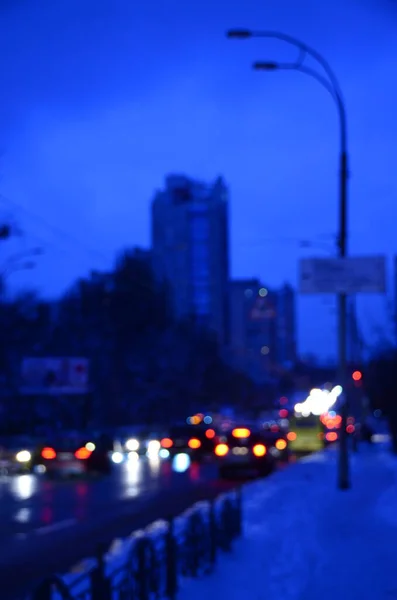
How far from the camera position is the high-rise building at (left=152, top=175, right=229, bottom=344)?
296 ft

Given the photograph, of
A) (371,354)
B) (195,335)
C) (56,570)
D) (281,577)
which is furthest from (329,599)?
(195,335)

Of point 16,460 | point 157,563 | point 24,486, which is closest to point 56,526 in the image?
point 157,563

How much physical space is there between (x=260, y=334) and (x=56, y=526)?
101 metres

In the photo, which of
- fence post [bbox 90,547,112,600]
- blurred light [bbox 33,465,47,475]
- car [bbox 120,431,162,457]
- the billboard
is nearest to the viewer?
fence post [bbox 90,547,112,600]

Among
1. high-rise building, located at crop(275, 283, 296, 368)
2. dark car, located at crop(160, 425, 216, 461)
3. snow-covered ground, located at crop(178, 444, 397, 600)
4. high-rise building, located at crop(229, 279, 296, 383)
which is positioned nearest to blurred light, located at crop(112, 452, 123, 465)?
dark car, located at crop(160, 425, 216, 461)

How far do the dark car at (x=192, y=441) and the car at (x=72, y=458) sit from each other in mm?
10909

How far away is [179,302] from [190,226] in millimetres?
7542

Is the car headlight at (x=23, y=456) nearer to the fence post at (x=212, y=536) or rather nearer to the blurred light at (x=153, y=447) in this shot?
the blurred light at (x=153, y=447)

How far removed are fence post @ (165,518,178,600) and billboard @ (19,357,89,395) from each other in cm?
4860

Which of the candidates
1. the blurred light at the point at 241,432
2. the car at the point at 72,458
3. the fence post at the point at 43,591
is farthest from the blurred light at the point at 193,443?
the fence post at the point at 43,591

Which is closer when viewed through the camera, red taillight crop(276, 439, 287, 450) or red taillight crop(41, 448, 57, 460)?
red taillight crop(41, 448, 57, 460)

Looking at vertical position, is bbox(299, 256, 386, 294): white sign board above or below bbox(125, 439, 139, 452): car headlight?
above

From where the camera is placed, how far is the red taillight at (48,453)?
36031 millimetres

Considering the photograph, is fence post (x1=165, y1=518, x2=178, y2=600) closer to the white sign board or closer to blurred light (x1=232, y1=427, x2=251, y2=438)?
Result: the white sign board
